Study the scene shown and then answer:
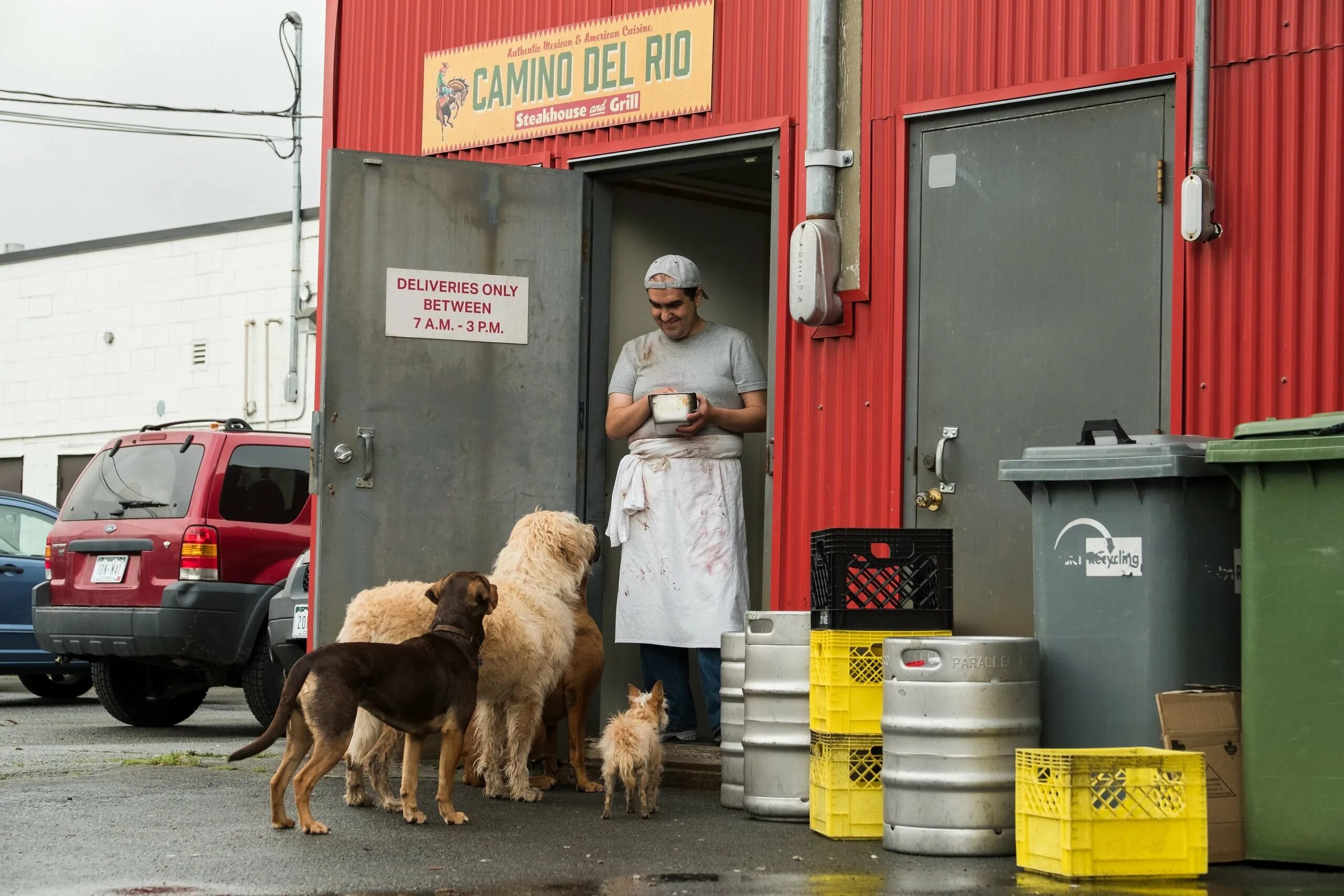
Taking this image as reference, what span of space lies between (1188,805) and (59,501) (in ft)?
75.5

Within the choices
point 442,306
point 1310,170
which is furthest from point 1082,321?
point 442,306

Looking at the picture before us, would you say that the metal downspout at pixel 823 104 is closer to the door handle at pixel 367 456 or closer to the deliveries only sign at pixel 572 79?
the deliveries only sign at pixel 572 79

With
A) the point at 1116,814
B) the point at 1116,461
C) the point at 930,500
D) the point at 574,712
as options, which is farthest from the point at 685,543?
the point at 1116,814

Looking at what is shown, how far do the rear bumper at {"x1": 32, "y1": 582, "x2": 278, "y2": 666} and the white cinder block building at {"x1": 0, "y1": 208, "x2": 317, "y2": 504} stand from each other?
1186 centimetres

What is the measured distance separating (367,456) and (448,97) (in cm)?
224

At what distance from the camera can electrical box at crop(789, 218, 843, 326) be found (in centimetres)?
756

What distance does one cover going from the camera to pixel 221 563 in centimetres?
1055

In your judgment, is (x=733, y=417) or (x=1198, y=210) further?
(x=733, y=417)

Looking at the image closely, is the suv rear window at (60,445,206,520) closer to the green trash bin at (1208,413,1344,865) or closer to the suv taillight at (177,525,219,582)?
the suv taillight at (177,525,219,582)

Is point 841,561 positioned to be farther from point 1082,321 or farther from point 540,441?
point 540,441

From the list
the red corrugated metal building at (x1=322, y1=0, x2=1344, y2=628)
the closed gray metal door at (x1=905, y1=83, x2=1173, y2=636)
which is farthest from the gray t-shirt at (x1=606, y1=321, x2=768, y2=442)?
the closed gray metal door at (x1=905, y1=83, x2=1173, y2=636)

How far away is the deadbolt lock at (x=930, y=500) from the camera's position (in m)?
7.35

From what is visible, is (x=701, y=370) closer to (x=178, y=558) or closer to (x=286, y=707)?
(x=286, y=707)

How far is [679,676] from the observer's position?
8070mm
